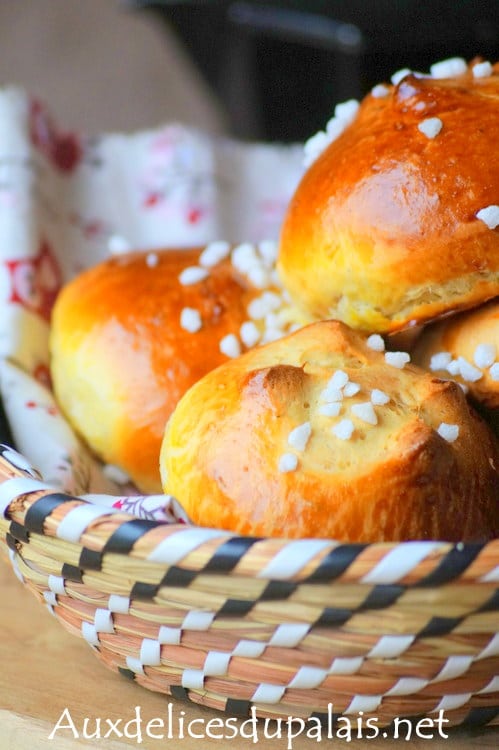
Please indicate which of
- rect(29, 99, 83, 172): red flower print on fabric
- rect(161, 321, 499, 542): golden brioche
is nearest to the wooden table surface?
rect(161, 321, 499, 542): golden brioche

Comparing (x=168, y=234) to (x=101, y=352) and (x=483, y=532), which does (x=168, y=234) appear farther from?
(x=483, y=532)

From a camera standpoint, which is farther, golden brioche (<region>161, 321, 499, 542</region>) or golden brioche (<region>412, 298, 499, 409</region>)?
golden brioche (<region>412, 298, 499, 409</region>)

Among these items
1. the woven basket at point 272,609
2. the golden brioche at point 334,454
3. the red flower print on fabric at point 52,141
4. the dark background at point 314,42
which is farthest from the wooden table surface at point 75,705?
the dark background at point 314,42

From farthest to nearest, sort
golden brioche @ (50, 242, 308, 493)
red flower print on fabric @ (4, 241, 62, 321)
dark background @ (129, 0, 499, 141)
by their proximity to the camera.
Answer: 1. dark background @ (129, 0, 499, 141)
2. red flower print on fabric @ (4, 241, 62, 321)
3. golden brioche @ (50, 242, 308, 493)

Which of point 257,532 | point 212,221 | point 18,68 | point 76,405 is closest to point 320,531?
point 257,532

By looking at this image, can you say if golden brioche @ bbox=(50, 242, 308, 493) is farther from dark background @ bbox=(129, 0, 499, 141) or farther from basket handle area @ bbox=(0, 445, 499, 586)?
dark background @ bbox=(129, 0, 499, 141)

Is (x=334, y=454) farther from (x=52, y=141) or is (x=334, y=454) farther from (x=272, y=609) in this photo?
(x=52, y=141)
